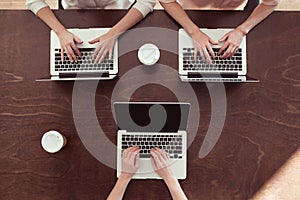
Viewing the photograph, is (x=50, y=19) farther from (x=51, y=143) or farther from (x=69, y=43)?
(x=51, y=143)

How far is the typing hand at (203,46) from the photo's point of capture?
58.1 inches

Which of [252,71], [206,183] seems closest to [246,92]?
[252,71]

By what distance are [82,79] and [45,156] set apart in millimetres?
281

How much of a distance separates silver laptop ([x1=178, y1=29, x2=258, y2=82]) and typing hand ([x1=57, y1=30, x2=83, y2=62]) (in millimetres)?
344

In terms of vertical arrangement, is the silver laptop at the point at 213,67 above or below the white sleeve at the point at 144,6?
below

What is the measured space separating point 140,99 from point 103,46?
21 centimetres

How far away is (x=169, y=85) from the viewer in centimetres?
152

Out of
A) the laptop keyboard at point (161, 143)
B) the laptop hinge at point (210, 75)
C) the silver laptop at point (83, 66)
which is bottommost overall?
the laptop keyboard at point (161, 143)

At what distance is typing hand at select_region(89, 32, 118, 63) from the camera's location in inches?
58.8

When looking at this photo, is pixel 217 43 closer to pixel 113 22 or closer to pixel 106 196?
pixel 113 22

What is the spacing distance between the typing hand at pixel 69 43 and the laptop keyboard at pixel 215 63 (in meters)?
0.36

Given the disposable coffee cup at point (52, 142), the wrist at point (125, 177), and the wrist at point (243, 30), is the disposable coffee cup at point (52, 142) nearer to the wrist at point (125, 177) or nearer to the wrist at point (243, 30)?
the wrist at point (125, 177)

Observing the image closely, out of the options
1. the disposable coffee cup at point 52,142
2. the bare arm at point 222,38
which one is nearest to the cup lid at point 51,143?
the disposable coffee cup at point 52,142

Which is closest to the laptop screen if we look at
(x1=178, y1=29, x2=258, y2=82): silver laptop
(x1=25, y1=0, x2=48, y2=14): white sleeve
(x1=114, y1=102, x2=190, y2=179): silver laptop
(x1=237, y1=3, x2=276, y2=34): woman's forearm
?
(x1=114, y1=102, x2=190, y2=179): silver laptop
